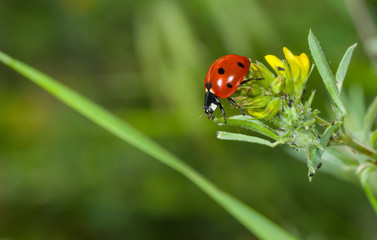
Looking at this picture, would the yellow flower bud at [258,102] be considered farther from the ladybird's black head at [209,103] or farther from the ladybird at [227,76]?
the ladybird's black head at [209,103]

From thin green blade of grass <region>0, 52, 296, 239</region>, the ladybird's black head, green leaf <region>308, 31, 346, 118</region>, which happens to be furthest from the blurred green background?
green leaf <region>308, 31, 346, 118</region>

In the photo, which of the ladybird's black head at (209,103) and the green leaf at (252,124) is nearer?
the green leaf at (252,124)

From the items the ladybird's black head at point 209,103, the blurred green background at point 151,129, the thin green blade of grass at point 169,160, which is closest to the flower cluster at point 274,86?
the thin green blade of grass at point 169,160

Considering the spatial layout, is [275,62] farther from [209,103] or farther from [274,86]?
[209,103]

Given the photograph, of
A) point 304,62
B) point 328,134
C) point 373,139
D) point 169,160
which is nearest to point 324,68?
point 304,62

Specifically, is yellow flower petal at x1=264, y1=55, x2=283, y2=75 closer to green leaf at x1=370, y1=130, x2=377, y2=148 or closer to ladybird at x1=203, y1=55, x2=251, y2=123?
ladybird at x1=203, y1=55, x2=251, y2=123

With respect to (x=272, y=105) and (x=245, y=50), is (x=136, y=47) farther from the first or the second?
(x=272, y=105)

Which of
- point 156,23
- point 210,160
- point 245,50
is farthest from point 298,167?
point 156,23
